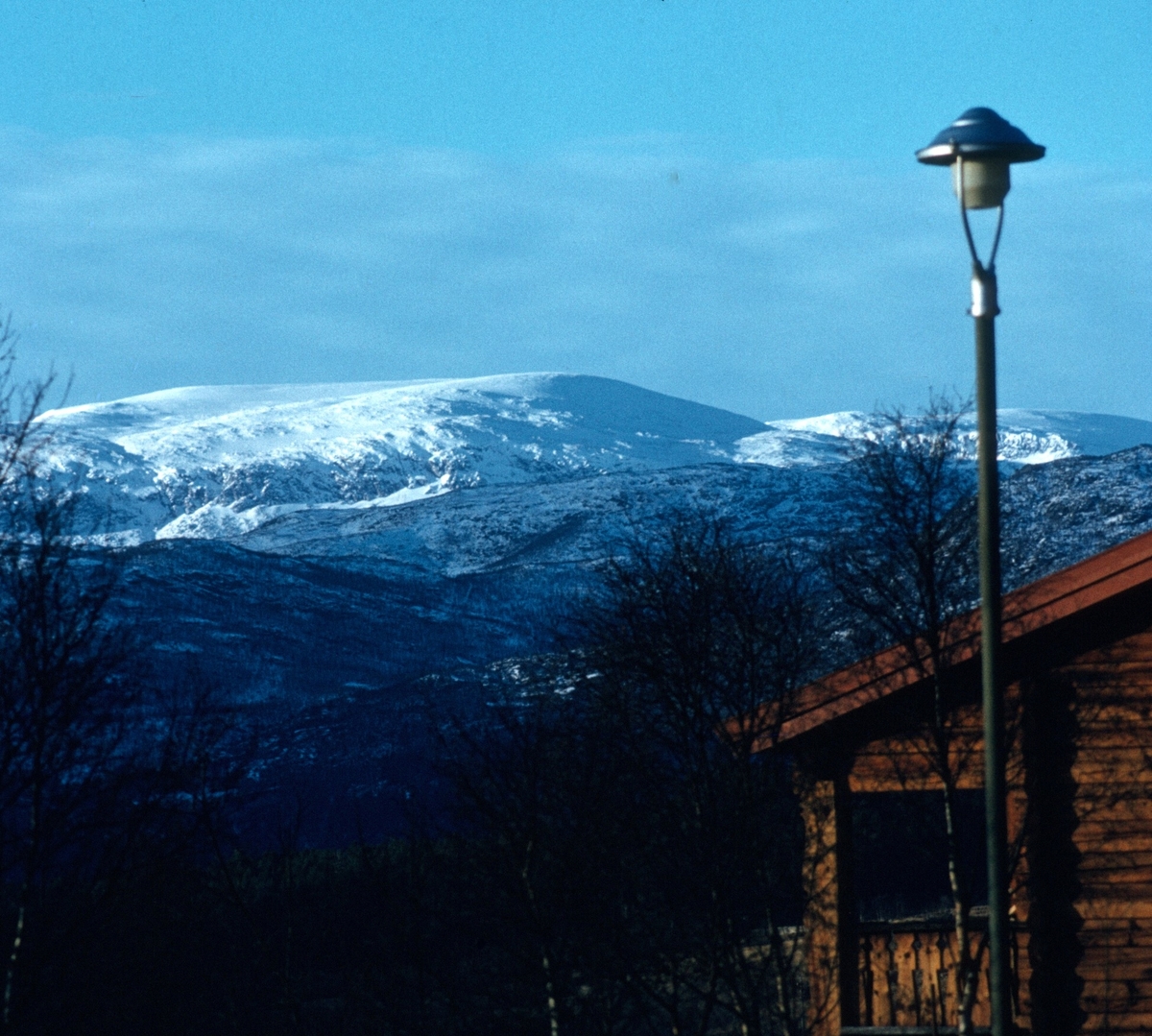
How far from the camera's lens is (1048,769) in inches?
529

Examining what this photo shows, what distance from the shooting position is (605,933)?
1579cm

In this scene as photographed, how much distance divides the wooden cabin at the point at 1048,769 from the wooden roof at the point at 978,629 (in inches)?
0.5

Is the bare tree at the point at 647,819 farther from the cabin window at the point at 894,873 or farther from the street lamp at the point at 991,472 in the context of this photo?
the cabin window at the point at 894,873

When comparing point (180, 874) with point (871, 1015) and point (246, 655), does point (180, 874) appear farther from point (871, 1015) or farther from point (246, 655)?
point (246, 655)

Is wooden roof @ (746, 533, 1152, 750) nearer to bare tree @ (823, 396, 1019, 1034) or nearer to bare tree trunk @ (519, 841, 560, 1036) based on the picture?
bare tree @ (823, 396, 1019, 1034)

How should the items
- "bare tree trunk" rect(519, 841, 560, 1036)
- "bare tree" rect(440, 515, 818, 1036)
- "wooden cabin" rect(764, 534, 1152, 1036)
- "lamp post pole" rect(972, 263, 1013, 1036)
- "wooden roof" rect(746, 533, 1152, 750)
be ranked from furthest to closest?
"bare tree" rect(440, 515, 818, 1036) → "bare tree trunk" rect(519, 841, 560, 1036) → "wooden cabin" rect(764, 534, 1152, 1036) → "wooden roof" rect(746, 533, 1152, 750) → "lamp post pole" rect(972, 263, 1013, 1036)

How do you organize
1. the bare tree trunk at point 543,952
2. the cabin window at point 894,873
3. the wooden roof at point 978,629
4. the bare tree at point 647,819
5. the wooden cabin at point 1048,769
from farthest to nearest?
the cabin window at point 894,873 → the bare tree at point 647,819 → the bare tree trunk at point 543,952 → the wooden cabin at point 1048,769 → the wooden roof at point 978,629

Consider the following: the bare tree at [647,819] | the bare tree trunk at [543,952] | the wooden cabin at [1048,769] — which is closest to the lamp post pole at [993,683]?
the wooden cabin at [1048,769]

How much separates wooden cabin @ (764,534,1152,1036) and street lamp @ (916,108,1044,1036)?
5417 mm

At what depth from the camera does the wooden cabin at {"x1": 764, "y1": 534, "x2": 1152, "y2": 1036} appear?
43.0 feet

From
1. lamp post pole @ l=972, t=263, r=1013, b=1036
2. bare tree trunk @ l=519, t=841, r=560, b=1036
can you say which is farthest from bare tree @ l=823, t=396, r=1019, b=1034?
lamp post pole @ l=972, t=263, r=1013, b=1036

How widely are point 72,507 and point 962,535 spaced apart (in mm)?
9235

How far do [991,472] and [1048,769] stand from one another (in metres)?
6.30

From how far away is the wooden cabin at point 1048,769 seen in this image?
13.1m
